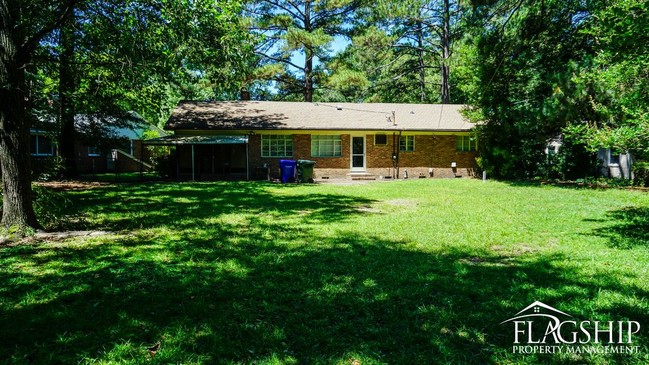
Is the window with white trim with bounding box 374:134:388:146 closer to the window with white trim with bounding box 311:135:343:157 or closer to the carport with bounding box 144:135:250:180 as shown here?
the window with white trim with bounding box 311:135:343:157

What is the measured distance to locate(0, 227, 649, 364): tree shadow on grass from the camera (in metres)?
2.85

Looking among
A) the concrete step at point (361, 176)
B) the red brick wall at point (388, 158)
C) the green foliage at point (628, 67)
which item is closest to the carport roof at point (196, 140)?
the red brick wall at point (388, 158)

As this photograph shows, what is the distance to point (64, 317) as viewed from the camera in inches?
130

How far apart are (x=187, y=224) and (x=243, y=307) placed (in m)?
4.34

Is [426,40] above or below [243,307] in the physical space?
above

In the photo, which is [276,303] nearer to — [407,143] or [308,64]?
[407,143]

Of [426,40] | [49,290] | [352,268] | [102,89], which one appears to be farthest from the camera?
[426,40]

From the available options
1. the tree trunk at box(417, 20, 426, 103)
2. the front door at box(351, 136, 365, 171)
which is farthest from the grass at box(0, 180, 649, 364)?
the tree trunk at box(417, 20, 426, 103)

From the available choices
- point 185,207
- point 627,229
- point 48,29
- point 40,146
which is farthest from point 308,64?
point 627,229

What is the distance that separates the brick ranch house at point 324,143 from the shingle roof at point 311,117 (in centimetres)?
6

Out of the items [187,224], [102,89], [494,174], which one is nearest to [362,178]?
[494,174]

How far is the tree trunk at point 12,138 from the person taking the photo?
6.16 m

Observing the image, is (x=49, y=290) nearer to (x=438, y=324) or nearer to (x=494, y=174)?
(x=438, y=324)
